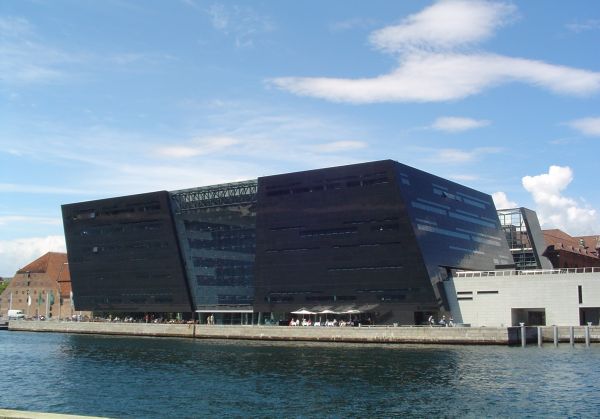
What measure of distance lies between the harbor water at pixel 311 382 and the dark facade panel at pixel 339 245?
21.2 metres

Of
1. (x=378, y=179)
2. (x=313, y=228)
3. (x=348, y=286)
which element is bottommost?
(x=348, y=286)

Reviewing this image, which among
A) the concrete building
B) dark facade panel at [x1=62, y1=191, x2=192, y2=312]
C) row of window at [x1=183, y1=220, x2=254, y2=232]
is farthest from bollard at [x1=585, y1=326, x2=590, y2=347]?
dark facade panel at [x1=62, y1=191, x2=192, y2=312]

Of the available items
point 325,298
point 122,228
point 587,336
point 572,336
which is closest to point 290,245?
point 325,298

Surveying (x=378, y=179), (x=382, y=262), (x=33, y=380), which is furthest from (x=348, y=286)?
(x=33, y=380)

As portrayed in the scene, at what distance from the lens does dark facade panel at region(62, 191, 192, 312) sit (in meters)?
128

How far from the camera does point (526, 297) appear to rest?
97.9 m

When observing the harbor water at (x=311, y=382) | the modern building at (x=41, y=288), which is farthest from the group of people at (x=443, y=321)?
the modern building at (x=41, y=288)

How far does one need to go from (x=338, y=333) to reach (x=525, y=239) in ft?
214

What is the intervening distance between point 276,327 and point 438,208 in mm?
31610

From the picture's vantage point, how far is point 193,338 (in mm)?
113375

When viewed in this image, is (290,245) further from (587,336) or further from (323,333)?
(587,336)

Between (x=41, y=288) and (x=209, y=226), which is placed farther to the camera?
(x=41, y=288)

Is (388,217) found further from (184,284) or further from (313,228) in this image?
(184,284)

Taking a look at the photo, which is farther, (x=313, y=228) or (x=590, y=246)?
(x=590, y=246)
